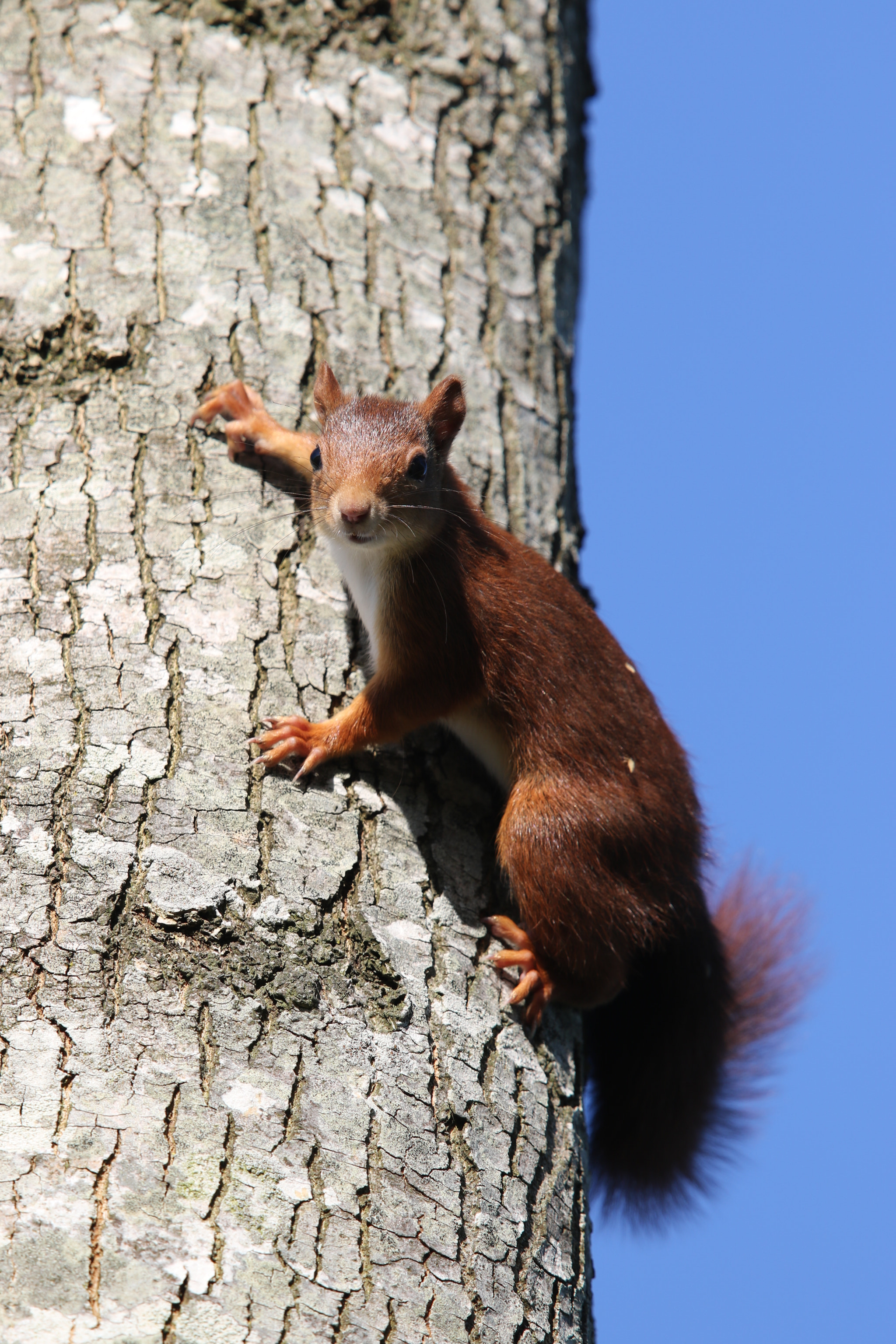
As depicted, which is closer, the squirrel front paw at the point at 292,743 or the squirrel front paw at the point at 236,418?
the squirrel front paw at the point at 292,743

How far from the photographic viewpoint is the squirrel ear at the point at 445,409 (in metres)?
3.28

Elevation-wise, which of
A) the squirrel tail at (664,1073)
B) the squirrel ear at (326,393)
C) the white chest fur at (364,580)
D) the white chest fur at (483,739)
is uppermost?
the squirrel ear at (326,393)

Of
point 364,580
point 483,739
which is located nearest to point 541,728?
point 483,739

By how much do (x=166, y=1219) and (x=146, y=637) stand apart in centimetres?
126

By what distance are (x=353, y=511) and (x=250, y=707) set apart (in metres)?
0.57

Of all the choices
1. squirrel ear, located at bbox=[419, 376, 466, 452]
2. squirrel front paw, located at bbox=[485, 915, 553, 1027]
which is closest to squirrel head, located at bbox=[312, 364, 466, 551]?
squirrel ear, located at bbox=[419, 376, 466, 452]

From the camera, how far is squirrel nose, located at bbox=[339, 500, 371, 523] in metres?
3.09

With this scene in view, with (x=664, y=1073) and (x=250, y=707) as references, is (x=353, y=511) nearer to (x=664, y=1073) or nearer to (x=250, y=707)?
(x=250, y=707)

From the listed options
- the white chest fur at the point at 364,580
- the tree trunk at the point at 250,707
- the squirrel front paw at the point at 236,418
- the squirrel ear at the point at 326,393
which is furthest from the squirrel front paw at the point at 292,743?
the squirrel ear at the point at 326,393

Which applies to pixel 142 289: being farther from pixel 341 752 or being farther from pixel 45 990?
pixel 45 990

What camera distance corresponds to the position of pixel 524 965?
294 cm

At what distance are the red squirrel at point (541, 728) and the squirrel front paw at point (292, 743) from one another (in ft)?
0.19

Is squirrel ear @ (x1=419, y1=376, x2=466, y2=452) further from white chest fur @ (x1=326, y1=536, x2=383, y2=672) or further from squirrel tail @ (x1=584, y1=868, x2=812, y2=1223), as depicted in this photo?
squirrel tail @ (x1=584, y1=868, x2=812, y2=1223)

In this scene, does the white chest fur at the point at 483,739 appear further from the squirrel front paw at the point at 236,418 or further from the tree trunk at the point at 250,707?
the squirrel front paw at the point at 236,418
